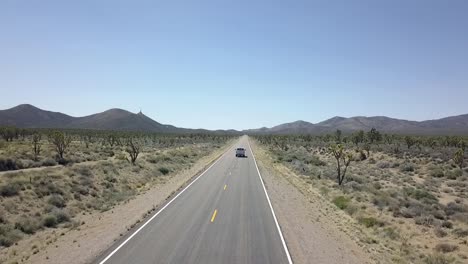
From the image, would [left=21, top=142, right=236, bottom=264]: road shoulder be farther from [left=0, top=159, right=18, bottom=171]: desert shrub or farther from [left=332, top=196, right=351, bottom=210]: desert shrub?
[left=0, top=159, right=18, bottom=171]: desert shrub

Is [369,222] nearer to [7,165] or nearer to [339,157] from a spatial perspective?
[339,157]

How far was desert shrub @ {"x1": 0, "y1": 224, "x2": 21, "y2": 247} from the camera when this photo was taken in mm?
16370

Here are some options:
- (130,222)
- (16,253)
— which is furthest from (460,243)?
(16,253)

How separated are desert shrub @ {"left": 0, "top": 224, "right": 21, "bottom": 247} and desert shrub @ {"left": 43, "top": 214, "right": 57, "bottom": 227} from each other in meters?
1.52

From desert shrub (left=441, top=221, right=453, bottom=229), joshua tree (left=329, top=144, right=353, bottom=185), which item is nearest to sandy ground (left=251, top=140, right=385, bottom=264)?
desert shrub (left=441, top=221, right=453, bottom=229)

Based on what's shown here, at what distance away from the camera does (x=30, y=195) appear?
77.3ft

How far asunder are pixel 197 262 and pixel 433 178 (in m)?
35.8

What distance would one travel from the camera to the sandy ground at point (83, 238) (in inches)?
518

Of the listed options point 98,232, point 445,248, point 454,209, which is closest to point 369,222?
point 445,248

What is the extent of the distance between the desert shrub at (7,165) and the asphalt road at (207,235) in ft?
68.1

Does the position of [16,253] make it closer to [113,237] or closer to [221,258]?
→ [113,237]

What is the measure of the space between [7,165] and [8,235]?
23090 mm

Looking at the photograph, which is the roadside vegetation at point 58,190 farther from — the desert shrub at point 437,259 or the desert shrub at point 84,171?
the desert shrub at point 437,259

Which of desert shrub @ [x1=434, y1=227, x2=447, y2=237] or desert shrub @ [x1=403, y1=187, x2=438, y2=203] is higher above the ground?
desert shrub @ [x1=403, y1=187, x2=438, y2=203]
